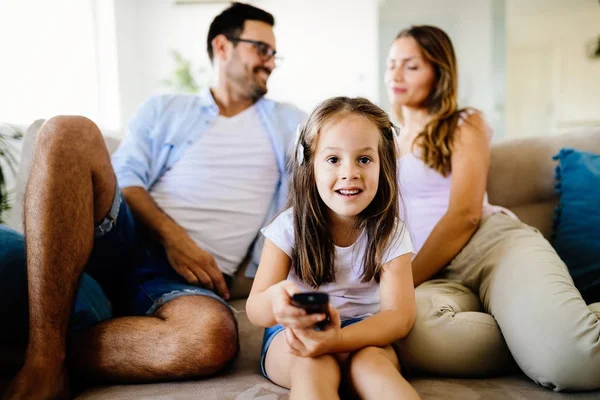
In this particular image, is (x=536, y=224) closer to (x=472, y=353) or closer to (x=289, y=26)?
(x=472, y=353)

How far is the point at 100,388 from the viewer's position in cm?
103

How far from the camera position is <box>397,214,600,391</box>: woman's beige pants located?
3.16ft

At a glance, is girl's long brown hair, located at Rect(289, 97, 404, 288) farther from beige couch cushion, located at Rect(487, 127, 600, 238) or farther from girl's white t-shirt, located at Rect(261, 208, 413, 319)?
beige couch cushion, located at Rect(487, 127, 600, 238)

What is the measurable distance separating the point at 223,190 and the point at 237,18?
2.29ft

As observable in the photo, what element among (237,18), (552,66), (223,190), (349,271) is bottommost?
(349,271)

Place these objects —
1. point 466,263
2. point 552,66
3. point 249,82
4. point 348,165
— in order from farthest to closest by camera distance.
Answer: point 552,66
point 249,82
point 466,263
point 348,165

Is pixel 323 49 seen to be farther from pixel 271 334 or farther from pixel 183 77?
pixel 271 334

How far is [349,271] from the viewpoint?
107cm

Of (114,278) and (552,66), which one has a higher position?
(552,66)

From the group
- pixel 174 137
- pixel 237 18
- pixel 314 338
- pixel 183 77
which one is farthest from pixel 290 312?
pixel 183 77

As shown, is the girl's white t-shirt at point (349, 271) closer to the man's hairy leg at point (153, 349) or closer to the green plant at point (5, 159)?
the man's hairy leg at point (153, 349)

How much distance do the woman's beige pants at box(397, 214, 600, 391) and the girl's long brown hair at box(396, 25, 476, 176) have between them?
1.17 feet

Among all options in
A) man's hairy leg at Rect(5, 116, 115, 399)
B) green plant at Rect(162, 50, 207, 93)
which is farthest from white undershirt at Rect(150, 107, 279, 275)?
green plant at Rect(162, 50, 207, 93)

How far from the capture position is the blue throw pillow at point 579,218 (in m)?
1.35
